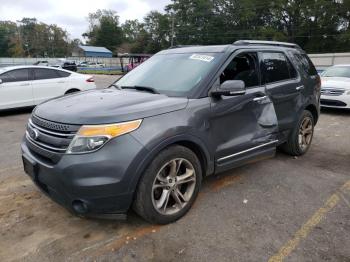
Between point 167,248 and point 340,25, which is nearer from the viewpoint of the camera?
point 167,248

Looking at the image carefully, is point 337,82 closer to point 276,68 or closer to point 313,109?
point 313,109

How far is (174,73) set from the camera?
13.0 ft

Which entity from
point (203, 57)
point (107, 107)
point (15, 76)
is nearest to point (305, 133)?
point (203, 57)

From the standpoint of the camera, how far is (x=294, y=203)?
150 inches

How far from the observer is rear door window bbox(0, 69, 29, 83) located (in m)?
9.16

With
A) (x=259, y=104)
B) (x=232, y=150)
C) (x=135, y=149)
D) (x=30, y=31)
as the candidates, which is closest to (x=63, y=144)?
(x=135, y=149)

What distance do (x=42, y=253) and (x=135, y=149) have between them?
1214mm

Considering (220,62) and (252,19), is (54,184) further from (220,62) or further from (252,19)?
(252,19)

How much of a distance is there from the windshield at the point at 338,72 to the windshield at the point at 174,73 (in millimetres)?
8209

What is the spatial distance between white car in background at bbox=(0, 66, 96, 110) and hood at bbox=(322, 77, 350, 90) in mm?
7635

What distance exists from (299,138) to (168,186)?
2.95 m

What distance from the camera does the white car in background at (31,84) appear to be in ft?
30.2

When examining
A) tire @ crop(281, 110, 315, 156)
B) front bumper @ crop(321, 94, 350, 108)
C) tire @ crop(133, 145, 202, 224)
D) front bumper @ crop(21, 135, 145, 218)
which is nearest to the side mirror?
tire @ crop(133, 145, 202, 224)

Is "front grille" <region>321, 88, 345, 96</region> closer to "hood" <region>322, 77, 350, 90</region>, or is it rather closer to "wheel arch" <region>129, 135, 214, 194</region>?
"hood" <region>322, 77, 350, 90</region>
